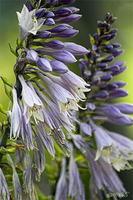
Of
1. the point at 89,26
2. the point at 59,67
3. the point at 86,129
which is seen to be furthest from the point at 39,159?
the point at 89,26

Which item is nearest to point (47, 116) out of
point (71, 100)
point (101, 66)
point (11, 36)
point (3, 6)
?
point (71, 100)

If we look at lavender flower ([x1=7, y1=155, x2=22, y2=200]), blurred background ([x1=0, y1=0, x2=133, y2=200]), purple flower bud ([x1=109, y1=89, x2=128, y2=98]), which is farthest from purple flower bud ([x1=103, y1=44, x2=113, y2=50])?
blurred background ([x1=0, y1=0, x2=133, y2=200])

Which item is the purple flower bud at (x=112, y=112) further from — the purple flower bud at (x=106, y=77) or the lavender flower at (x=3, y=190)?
the lavender flower at (x=3, y=190)

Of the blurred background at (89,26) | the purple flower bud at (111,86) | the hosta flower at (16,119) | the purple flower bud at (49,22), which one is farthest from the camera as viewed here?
the blurred background at (89,26)

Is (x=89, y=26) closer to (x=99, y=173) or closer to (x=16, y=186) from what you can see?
(x=99, y=173)

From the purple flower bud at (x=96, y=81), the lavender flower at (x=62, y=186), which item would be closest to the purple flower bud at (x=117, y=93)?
the purple flower bud at (x=96, y=81)

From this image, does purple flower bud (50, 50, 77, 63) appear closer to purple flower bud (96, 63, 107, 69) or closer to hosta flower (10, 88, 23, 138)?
hosta flower (10, 88, 23, 138)
